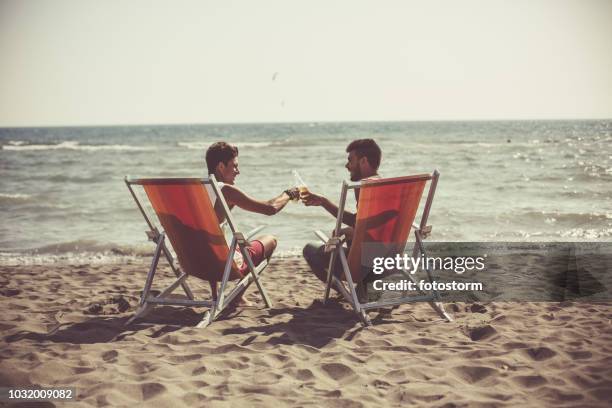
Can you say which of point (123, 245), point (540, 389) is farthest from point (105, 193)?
point (540, 389)

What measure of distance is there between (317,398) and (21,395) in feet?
4.78

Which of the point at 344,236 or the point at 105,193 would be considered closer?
the point at 344,236

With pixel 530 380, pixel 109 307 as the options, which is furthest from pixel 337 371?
pixel 109 307

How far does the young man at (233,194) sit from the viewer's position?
3826 millimetres

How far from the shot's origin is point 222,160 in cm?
395

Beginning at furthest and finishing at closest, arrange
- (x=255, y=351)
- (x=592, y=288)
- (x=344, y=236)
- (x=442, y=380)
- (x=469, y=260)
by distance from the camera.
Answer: (x=469, y=260) → (x=592, y=288) → (x=344, y=236) → (x=255, y=351) → (x=442, y=380)

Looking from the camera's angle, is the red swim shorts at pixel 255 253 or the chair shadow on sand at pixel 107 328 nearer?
the chair shadow on sand at pixel 107 328

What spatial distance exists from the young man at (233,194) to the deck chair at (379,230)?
0.44m

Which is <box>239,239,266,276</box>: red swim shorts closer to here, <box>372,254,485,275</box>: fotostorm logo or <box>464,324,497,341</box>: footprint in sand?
<box>372,254,485,275</box>: fotostorm logo

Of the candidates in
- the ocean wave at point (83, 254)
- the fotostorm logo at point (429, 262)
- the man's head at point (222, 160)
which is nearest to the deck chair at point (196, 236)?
the man's head at point (222, 160)

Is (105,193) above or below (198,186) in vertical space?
below

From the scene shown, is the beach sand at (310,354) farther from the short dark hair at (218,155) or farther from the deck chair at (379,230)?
the short dark hair at (218,155)

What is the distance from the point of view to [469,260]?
632 centimetres

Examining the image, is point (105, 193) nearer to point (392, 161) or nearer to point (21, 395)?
point (21, 395)
